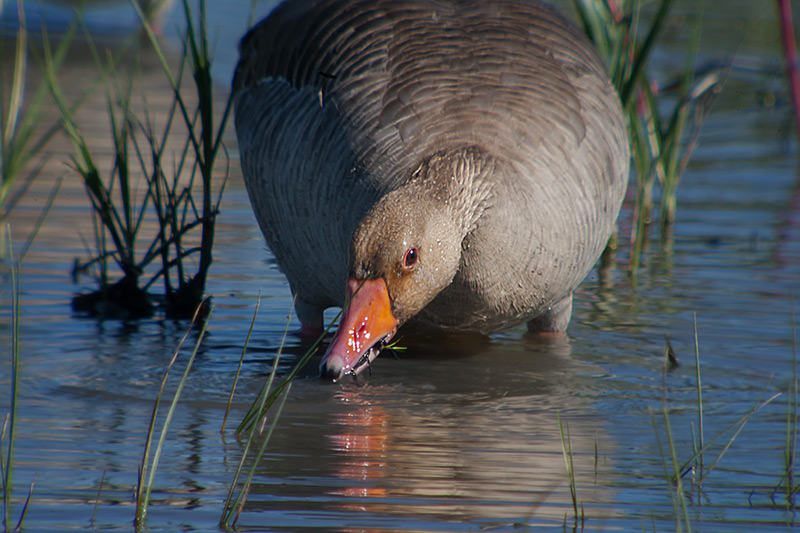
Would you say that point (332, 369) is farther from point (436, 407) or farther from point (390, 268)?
point (436, 407)

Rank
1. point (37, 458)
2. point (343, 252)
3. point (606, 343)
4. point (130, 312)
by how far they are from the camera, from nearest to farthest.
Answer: point (37, 458) → point (343, 252) → point (606, 343) → point (130, 312)

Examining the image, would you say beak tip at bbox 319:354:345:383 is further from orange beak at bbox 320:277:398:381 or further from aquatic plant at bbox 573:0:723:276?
aquatic plant at bbox 573:0:723:276

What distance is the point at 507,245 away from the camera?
4.31m

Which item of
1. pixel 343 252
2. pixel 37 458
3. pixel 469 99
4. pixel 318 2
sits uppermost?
pixel 318 2

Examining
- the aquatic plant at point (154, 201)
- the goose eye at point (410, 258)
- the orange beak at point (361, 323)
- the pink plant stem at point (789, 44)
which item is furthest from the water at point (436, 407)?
the pink plant stem at point (789, 44)

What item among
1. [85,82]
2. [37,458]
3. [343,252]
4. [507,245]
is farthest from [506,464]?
[85,82]

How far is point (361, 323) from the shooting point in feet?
12.9

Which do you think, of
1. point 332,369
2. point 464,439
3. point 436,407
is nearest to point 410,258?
point 332,369

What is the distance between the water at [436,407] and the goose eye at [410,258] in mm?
625

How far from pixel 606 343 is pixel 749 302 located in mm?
983

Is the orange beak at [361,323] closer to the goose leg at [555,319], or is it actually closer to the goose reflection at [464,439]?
the goose reflection at [464,439]

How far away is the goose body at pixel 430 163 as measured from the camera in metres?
4.01

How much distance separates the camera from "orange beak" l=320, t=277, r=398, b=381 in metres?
3.89

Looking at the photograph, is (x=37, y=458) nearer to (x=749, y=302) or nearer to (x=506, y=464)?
(x=506, y=464)
